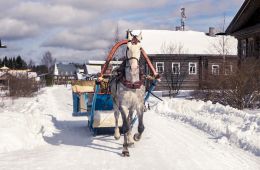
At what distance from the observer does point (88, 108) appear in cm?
1236

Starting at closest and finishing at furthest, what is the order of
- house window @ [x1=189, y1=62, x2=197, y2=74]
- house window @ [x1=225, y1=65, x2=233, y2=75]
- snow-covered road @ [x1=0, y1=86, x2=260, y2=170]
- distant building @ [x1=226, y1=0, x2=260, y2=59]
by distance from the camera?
1. snow-covered road @ [x1=0, y1=86, x2=260, y2=170]
2. house window @ [x1=225, y1=65, x2=233, y2=75]
3. distant building @ [x1=226, y1=0, x2=260, y2=59]
4. house window @ [x1=189, y1=62, x2=197, y2=74]

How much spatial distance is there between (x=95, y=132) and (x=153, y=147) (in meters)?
2.49

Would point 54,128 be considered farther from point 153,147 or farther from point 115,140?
point 153,147

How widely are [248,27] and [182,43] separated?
55.7 ft

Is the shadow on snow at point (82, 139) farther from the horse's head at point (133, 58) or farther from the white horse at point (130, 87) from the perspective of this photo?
the horse's head at point (133, 58)

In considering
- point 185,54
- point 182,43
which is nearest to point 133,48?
point 185,54

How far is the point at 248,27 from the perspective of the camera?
2892cm

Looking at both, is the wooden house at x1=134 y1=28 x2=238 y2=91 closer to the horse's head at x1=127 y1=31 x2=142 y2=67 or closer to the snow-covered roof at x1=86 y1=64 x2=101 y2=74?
the snow-covered roof at x1=86 y1=64 x2=101 y2=74

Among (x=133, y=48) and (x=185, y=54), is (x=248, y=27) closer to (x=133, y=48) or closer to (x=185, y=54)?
(x=185, y=54)

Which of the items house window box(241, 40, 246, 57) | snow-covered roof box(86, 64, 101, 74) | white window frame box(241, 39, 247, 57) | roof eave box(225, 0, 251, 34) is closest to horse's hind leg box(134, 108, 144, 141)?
roof eave box(225, 0, 251, 34)

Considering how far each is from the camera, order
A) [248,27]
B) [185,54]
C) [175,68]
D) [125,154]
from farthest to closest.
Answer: [185,54] → [175,68] → [248,27] → [125,154]

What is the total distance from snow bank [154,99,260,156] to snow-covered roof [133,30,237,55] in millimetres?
26411

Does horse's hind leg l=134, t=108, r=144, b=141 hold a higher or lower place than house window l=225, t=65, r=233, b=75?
lower

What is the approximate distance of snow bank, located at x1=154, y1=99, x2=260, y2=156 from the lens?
943 cm
